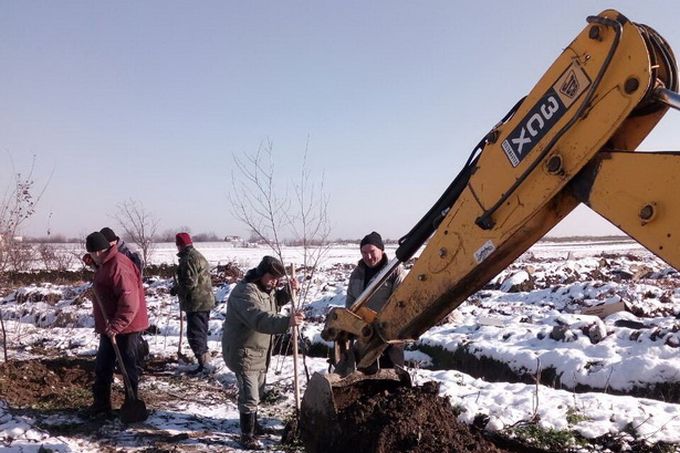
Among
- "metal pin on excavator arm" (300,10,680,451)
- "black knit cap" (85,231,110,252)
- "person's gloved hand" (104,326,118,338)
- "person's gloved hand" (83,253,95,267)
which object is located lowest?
"person's gloved hand" (104,326,118,338)

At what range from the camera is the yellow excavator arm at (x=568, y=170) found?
7.79 feet

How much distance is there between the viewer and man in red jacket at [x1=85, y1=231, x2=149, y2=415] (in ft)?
18.8

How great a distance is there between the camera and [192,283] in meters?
8.05

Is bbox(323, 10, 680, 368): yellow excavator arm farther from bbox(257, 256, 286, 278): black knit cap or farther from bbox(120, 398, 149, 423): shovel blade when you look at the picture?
bbox(120, 398, 149, 423): shovel blade

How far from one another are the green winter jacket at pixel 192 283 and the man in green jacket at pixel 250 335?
293cm

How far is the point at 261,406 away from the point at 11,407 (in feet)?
8.88

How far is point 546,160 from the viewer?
2.71 metres

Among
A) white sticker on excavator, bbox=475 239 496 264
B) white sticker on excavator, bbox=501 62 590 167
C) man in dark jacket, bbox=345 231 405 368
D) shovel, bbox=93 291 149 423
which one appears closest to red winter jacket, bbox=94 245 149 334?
shovel, bbox=93 291 149 423

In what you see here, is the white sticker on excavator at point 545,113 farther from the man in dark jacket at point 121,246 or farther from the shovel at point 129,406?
the man in dark jacket at point 121,246

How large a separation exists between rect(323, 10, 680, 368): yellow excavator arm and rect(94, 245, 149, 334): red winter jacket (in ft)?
11.7

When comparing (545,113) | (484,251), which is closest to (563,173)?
(545,113)

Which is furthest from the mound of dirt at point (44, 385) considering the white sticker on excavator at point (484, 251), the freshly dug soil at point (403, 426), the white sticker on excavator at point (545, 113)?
the white sticker on excavator at point (545, 113)

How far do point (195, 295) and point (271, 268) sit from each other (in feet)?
11.1

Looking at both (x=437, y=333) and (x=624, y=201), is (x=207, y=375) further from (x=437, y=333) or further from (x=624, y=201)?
(x=624, y=201)
